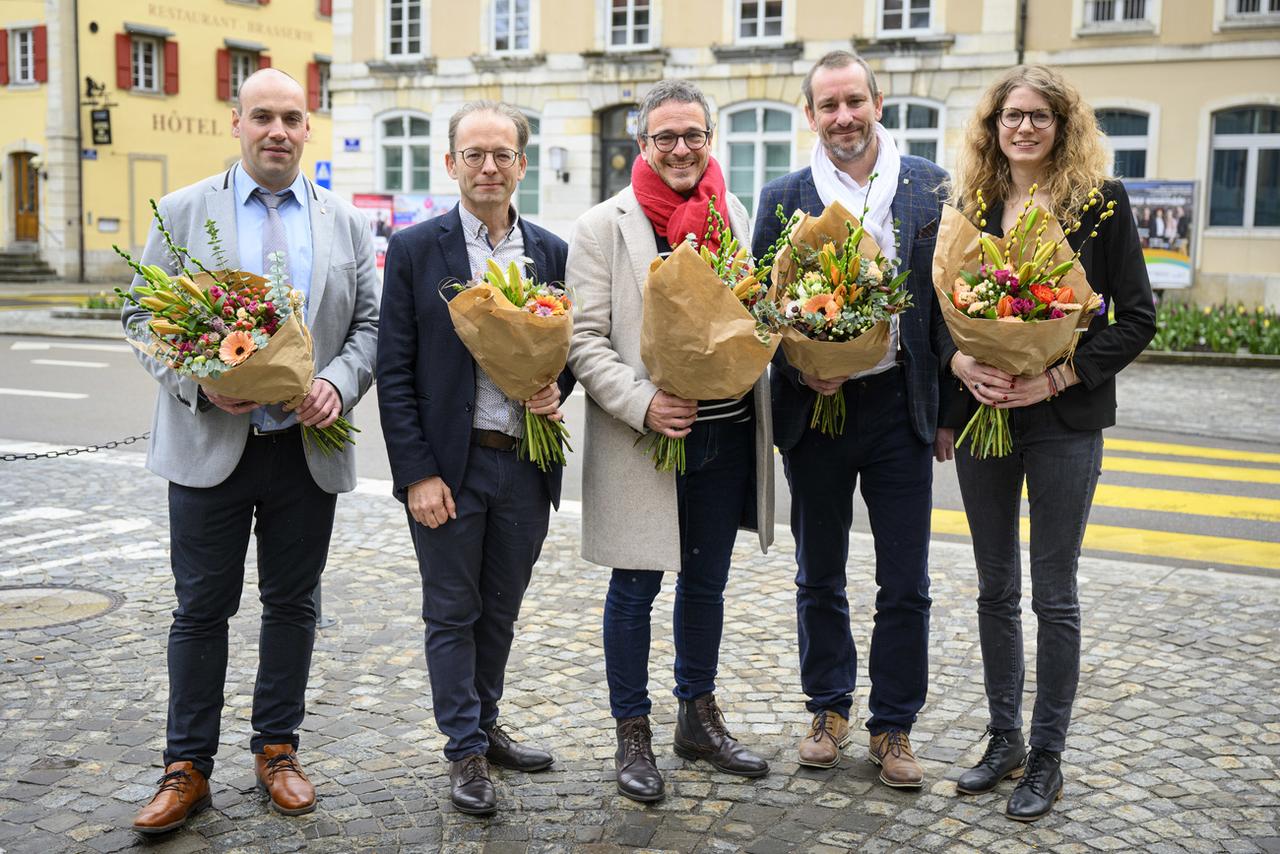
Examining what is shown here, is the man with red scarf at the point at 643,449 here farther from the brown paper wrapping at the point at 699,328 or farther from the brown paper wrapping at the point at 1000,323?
the brown paper wrapping at the point at 1000,323

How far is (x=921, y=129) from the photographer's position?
1027 inches

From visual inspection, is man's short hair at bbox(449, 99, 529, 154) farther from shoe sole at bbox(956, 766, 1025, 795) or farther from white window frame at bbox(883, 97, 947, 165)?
white window frame at bbox(883, 97, 947, 165)

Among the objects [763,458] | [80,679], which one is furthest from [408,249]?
[80,679]

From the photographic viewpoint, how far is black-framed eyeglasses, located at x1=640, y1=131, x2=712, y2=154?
4.08 meters

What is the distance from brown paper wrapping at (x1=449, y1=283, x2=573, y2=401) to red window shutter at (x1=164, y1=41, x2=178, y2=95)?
3727cm

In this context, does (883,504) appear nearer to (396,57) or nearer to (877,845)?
(877,845)

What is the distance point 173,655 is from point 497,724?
1142mm

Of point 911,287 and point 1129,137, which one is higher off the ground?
point 1129,137

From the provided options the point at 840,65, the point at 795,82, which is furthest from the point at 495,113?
the point at 795,82

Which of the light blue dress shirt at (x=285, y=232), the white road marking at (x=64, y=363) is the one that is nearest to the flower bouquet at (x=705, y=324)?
the light blue dress shirt at (x=285, y=232)

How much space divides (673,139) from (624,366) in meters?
0.72

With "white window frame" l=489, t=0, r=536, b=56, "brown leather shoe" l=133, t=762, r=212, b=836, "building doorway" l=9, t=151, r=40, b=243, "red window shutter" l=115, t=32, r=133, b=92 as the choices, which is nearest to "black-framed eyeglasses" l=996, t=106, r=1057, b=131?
"brown leather shoe" l=133, t=762, r=212, b=836

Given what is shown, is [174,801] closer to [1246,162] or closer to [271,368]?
[271,368]

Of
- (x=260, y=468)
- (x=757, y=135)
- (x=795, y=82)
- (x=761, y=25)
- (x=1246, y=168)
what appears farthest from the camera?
(x=757, y=135)
